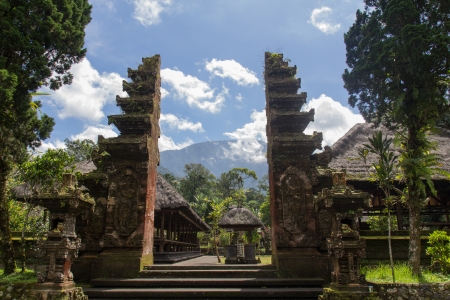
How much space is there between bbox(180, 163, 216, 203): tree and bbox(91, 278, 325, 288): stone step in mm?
47158

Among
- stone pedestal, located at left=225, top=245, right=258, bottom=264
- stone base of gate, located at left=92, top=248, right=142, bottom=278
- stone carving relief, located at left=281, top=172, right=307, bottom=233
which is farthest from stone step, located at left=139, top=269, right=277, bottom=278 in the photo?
stone pedestal, located at left=225, top=245, right=258, bottom=264

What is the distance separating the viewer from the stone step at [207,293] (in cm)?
702

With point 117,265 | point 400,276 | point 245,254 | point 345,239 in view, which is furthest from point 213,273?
point 245,254

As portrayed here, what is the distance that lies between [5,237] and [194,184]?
47.9 m

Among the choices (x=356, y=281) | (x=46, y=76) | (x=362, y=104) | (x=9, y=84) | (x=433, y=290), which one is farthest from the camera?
(x=362, y=104)

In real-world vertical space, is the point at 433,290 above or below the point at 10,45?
below

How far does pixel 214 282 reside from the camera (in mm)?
7641

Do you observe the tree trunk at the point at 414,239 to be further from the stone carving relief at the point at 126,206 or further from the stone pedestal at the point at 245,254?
the stone pedestal at the point at 245,254

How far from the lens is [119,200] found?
883cm

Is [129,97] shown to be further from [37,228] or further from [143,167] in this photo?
[37,228]

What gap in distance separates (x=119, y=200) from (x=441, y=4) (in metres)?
11.3

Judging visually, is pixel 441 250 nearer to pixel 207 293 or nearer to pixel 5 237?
pixel 207 293

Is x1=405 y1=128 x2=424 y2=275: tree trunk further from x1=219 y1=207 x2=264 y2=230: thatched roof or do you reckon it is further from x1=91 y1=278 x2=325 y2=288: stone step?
x1=219 y1=207 x2=264 y2=230: thatched roof

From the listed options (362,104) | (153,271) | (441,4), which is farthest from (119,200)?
(441,4)
